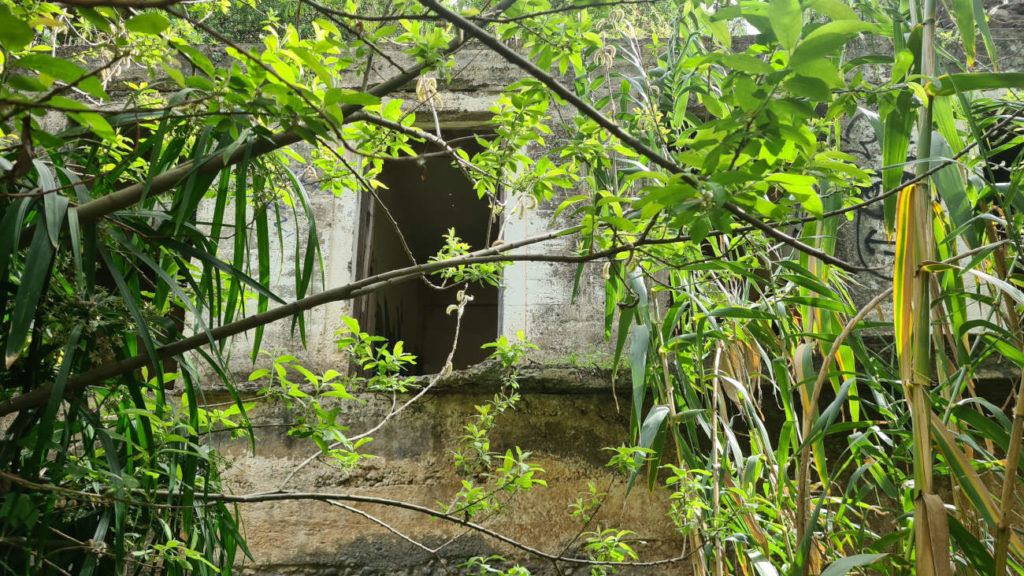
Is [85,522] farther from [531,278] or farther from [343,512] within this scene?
[531,278]

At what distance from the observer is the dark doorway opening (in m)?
4.89

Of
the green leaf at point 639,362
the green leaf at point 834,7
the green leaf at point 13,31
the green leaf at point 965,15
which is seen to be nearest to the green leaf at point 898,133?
the green leaf at point 965,15

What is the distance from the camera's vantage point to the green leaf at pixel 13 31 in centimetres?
71

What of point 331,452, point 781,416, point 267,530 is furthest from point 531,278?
point 331,452

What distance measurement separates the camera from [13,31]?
717 mm

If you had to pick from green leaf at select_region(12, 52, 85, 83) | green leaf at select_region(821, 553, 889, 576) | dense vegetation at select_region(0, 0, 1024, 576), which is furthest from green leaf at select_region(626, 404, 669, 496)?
green leaf at select_region(12, 52, 85, 83)

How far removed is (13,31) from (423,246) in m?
7.33

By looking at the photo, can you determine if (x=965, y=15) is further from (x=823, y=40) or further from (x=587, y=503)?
→ (x=587, y=503)

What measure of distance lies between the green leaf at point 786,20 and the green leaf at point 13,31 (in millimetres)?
784

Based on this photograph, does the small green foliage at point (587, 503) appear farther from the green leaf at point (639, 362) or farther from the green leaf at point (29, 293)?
the green leaf at point (29, 293)

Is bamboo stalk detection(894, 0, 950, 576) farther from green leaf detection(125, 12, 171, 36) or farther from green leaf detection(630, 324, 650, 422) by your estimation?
green leaf detection(125, 12, 171, 36)

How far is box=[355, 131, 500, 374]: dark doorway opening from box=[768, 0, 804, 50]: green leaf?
9.95 ft

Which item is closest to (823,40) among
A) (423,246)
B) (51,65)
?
(51,65)

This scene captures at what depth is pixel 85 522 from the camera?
5.59ft
